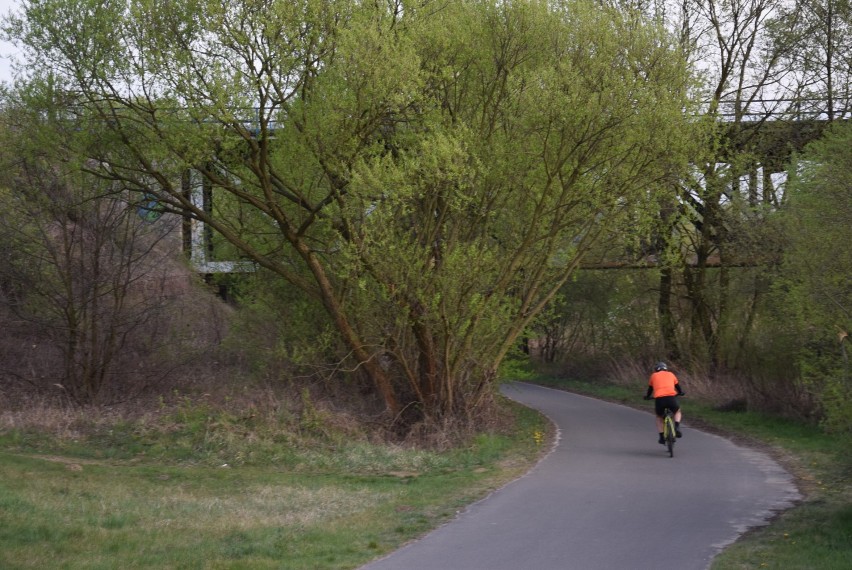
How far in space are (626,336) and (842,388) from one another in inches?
1004

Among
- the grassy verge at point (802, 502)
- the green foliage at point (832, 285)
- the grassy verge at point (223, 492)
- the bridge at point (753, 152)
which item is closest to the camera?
the grassy verge at point (802, 502)

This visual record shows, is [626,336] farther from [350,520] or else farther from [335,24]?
[350,520]

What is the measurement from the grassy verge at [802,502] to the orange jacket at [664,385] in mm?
2155

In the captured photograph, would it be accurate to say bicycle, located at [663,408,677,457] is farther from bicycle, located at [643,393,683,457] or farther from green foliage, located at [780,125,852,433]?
green foliage, located at [780,125,852,433]

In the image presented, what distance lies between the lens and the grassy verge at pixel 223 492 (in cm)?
915

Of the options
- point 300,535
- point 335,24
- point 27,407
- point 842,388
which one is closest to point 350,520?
point 300,535

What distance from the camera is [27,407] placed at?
67.0 feet

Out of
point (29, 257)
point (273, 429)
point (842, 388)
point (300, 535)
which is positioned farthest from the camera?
point (29, 257)

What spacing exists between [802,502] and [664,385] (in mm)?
5219

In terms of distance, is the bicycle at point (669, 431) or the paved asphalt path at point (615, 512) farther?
the bicycle at point (669, 431)

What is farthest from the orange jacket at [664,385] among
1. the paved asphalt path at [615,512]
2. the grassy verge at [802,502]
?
the grassy verge at [802,502]

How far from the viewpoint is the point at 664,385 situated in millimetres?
17203

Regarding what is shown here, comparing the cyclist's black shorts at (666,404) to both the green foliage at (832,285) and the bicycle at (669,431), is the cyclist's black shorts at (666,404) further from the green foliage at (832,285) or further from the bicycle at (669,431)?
the green foliage at (832,285)

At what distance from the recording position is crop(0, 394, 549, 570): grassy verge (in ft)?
30.0
